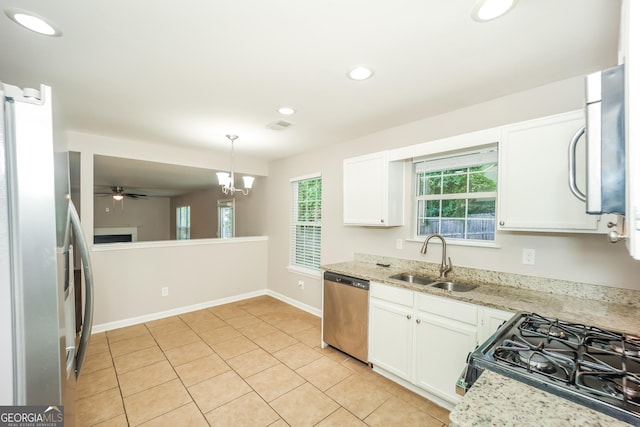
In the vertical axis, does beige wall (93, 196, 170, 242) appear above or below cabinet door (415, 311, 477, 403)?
above

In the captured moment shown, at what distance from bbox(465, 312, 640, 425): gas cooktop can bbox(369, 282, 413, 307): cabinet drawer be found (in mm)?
925

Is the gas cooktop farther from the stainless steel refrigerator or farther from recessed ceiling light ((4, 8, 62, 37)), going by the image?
recessed ceiling light ((4, 8, 62, 37))

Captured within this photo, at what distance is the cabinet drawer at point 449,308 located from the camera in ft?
6.38

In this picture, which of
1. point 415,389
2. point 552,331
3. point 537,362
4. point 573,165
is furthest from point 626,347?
point 415,389

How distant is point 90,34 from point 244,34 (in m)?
0.86

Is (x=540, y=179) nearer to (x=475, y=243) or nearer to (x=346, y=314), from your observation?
(x=475, y=243)

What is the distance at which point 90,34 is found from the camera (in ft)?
5.07

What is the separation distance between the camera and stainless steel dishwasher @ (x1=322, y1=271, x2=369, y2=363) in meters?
2.68

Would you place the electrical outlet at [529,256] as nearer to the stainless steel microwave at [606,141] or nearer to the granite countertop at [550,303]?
the granite countertop at [550,303]

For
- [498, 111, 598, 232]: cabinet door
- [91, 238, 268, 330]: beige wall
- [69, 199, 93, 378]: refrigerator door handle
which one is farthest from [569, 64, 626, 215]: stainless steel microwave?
[91, 238, 268, 330]: beige wall

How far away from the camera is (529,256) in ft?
7.07

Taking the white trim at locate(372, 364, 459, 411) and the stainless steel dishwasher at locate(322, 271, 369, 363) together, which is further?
the stainless steel dishwasher at locate(322, 271, 369, 363)

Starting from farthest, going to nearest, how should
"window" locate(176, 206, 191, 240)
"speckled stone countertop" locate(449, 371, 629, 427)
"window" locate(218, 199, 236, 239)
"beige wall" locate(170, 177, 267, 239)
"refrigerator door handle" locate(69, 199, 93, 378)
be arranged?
"window" locate(176, 206, 191, 240) → "window" locate(218, 199, 236, 239) → "beige wall" locate(170, 177, 267, 239) → "refrigerator door handle" locate(69, 199, 93, 378) → "speckled stone countertop" locate(449, 371, 629, 427)

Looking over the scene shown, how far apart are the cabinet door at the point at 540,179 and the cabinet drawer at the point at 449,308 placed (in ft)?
2.15
